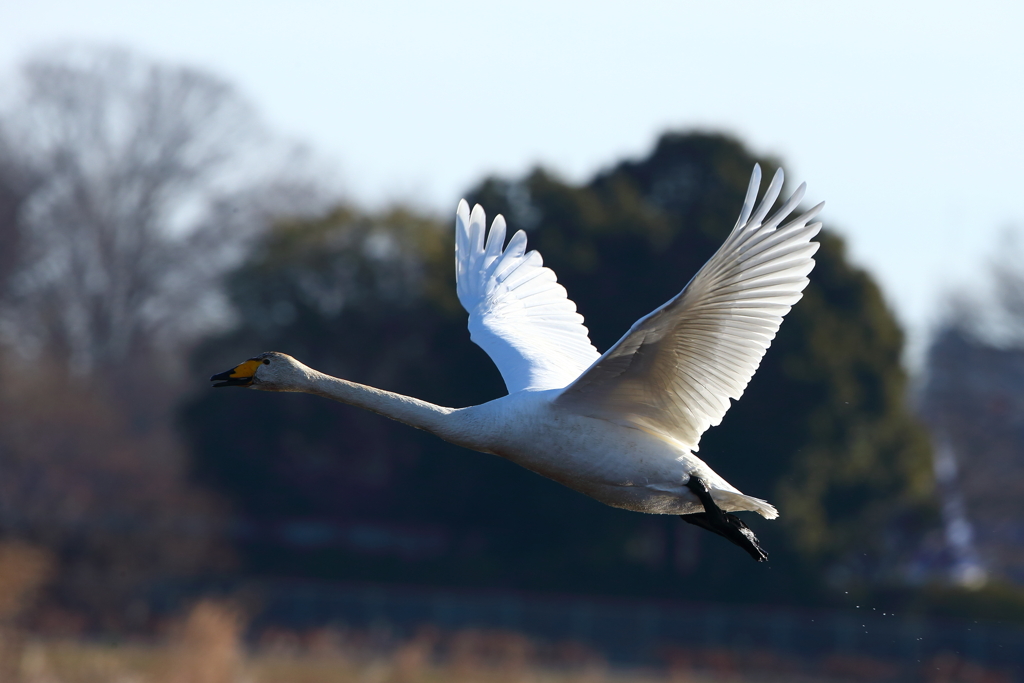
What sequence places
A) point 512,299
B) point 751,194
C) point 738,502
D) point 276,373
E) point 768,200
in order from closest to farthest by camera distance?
point 751,194 < point 768,200 < point 738,502 < point 276,373 < point 512,299

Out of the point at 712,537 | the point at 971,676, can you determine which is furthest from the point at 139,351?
the point at 971,676

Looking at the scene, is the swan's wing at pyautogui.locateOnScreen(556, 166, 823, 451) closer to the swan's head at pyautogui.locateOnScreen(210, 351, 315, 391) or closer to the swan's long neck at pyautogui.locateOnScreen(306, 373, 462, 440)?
the swan's long neck at pyautogui.locateOnScreen(306, 373, 462, 440)

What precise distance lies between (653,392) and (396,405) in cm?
146

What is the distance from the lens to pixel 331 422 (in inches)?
1368

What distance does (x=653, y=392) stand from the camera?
26.5 ft

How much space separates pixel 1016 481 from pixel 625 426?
3341 centimetres

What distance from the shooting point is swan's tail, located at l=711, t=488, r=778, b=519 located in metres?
8.20

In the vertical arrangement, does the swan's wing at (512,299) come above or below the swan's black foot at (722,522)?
above

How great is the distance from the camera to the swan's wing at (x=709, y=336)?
24.1 feet

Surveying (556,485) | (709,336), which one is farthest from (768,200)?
Answer: (556,485)

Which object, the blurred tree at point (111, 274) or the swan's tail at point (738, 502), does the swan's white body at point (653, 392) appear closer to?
the swan's tail at point (738, 502)

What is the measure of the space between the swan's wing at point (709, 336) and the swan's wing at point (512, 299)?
1460 mm

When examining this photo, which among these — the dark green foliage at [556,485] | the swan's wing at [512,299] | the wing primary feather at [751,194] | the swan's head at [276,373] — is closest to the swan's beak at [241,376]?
the swan's head at [276,373]

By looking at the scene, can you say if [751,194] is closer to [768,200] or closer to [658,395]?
[768,200]
